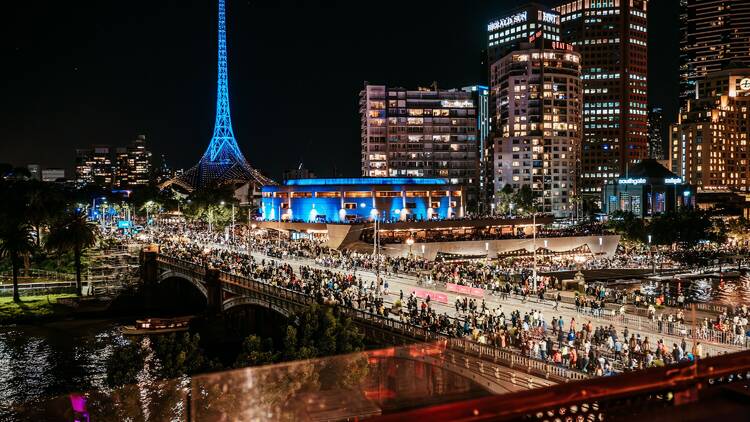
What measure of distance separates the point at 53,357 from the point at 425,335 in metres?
35.0

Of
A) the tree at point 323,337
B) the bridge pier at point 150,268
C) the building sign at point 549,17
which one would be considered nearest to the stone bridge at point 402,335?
the tree at point 323,337

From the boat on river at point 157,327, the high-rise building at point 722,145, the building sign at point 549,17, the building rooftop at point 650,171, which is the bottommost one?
the boat on river at point 157,327

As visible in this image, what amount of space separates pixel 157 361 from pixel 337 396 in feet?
139

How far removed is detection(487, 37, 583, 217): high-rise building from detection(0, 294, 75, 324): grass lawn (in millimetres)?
110018

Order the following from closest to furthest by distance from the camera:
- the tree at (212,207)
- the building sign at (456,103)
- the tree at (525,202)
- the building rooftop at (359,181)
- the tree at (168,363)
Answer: the tree at (168,363)
the tree at (212,207)
the building rooftop at (359,181)
the tree at (525,202)
the building sign at (456,103)

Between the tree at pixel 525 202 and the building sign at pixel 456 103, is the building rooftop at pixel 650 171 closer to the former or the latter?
the tree at pixel 525 202

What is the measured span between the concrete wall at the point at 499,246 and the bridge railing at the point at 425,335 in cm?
3156

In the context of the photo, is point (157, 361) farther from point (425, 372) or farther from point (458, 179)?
point (458, 179)

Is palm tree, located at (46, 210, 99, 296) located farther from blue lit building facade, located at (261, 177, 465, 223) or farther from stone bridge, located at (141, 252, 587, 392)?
blue lit building facade, located at (261, 177, 465, 223)

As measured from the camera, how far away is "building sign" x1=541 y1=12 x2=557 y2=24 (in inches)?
7749

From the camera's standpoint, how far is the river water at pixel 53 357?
4138 centimetres

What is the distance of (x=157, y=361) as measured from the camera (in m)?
47.2

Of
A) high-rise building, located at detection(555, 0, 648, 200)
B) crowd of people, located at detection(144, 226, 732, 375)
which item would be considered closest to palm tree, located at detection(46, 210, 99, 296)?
crowd of people, located at detection(144, 226, 732, 375)

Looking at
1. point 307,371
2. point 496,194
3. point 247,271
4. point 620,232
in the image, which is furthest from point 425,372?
point 496,194
